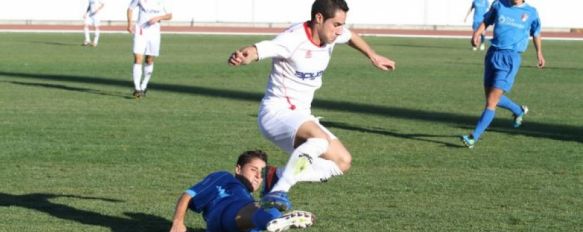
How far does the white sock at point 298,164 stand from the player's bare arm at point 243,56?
2.51ft

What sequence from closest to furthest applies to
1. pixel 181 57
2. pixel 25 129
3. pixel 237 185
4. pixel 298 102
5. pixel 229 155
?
1. pixel 237 185
2. pixel 298 102
3. pixel 229 155
4. pixel 25 129
5. pixel 181 57

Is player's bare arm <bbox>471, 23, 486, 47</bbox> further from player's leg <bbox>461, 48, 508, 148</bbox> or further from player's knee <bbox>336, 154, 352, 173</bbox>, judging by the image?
player's knee <bbox>336, 154, 352, 173</bbox>

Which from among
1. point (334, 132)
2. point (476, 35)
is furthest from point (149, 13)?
point (476, 35)

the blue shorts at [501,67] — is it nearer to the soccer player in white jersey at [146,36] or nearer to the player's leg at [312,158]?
the player's leg at [312,158]

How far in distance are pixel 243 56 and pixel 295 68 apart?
0.96m

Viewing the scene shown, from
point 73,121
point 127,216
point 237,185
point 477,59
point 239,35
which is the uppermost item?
point 237,185

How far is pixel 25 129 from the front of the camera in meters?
13.9

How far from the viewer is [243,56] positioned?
7445 mm

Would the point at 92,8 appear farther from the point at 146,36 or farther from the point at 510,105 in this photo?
the point at 510,105

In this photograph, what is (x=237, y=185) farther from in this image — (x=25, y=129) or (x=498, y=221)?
(x=25, y=129)

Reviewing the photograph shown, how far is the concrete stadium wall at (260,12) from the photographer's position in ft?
171

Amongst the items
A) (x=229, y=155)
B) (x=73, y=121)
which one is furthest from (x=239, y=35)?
(x=229, y=155)

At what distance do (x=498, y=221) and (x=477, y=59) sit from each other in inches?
906

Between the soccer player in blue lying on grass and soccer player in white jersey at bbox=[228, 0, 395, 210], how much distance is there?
22 centimetres
